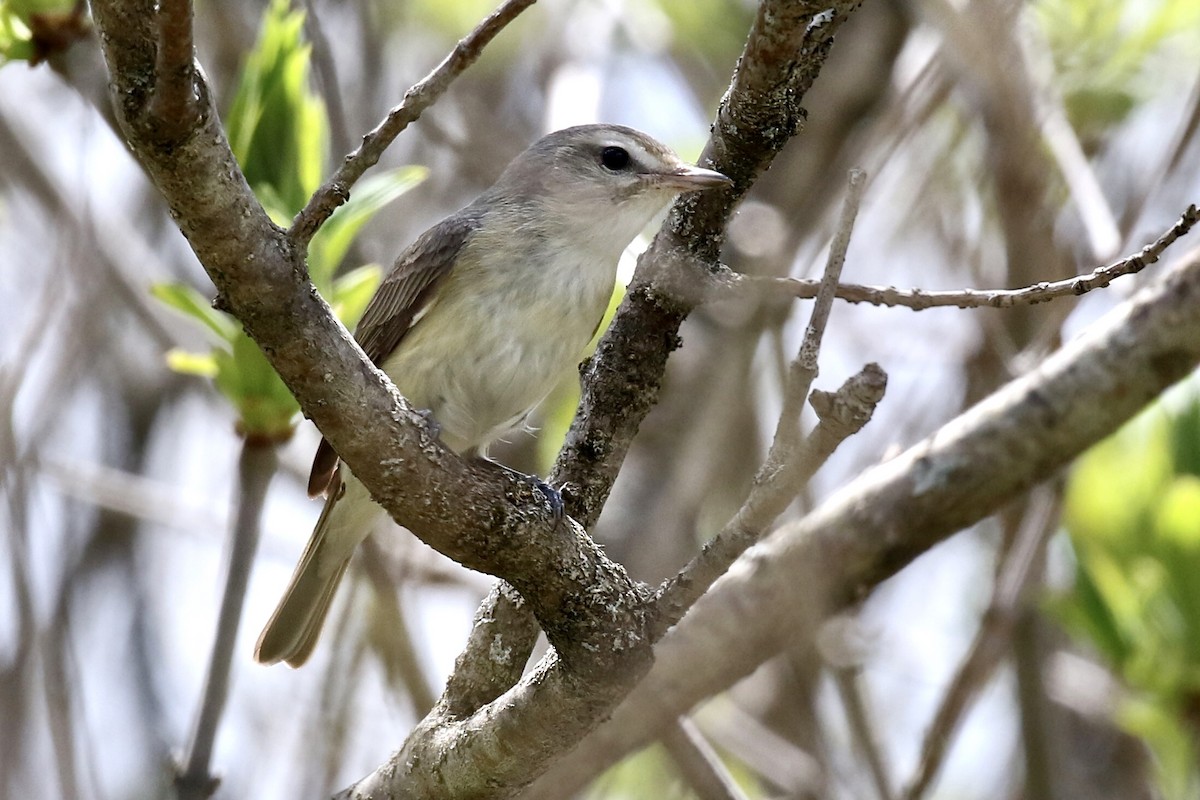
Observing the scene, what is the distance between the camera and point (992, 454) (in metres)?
3.68

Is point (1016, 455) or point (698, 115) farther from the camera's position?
point (698, 115)

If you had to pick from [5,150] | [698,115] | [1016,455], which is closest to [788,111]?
[1016,455]

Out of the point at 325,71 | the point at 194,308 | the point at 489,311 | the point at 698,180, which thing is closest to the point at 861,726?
the point at 489,311

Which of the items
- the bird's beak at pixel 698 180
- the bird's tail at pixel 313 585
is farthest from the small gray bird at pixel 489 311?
the bird's beak at pixel 698 180

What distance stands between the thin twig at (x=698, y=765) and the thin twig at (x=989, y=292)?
1083 mm

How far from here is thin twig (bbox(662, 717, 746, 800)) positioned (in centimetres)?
314

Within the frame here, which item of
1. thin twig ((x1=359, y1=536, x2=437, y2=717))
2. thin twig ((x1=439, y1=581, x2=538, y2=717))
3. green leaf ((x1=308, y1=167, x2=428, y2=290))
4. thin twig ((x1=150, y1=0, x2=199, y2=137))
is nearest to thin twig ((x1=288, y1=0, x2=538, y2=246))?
thin twig ((x1=150, y1=0, x2=199, y2=137))

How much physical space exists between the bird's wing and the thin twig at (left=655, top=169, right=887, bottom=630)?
184 centimetres

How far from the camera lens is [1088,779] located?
216 inches

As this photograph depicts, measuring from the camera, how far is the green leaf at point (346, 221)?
3.19 metres

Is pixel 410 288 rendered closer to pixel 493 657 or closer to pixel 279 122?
pixel 279 122

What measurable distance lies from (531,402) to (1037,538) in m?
1.70

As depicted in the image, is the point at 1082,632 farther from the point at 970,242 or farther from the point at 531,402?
the point at 970,242

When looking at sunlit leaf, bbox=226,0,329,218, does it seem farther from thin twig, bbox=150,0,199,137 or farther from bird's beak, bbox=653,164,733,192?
thin twig, bbox=150,0,199,137
